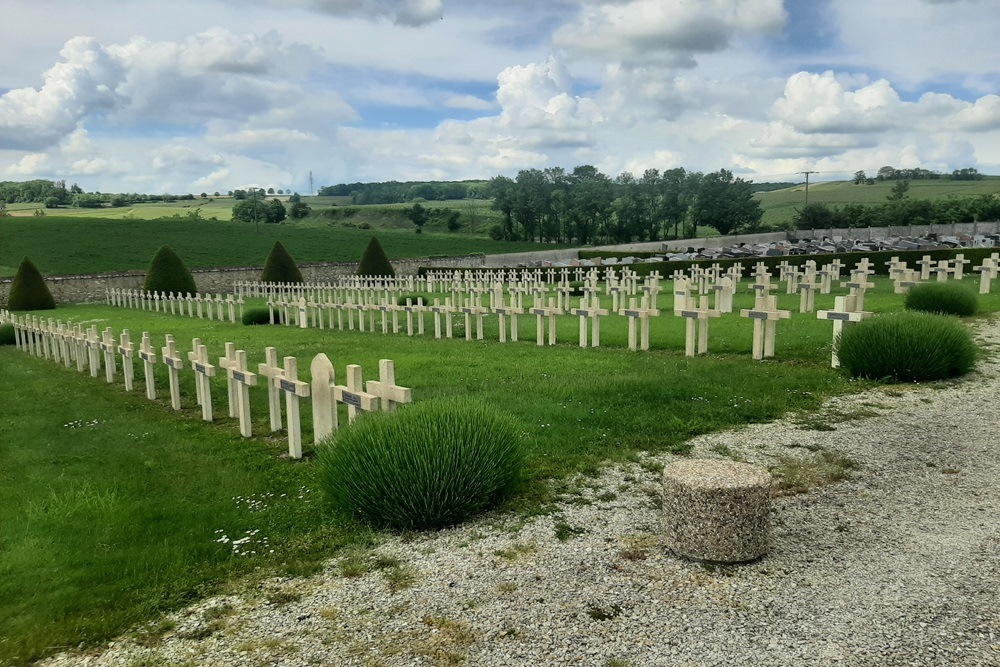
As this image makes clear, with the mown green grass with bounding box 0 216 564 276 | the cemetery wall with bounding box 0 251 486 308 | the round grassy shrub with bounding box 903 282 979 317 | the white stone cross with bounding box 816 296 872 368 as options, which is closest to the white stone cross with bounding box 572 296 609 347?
the white stone cross with bounding box 816 296 872 368

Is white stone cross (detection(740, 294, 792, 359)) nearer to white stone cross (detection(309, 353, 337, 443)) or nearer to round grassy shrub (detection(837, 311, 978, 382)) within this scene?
round grassy shrub (detection(837, 311, 978, 382))

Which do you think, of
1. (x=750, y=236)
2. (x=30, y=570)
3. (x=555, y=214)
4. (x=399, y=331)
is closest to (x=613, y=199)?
(x=555, y=214)

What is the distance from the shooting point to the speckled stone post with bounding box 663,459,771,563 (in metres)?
4.07

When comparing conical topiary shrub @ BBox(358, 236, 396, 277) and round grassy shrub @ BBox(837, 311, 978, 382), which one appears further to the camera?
conical topiary shrub @ BBox(358, 236, 396, 277)

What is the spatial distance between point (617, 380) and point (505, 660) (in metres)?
6.11

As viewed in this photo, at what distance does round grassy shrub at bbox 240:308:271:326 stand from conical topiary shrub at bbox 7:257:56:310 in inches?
553

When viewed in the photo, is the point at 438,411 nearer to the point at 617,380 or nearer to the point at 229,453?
the point at 229,453

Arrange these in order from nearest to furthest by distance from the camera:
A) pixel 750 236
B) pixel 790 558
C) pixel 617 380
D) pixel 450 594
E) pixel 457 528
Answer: pixel 450 594 → pixel 790 558 → pixel 457 528 → pixel 617 380 → pixel 750 236

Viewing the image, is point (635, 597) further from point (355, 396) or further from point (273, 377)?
point (273, 377)

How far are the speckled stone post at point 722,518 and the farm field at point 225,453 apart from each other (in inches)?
49.3

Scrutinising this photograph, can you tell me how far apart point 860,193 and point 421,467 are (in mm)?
129029

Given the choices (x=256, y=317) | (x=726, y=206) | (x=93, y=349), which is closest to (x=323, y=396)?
(x=93, y=349)

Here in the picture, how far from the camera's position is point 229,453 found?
278 inches

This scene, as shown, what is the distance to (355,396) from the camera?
19.6 ft
